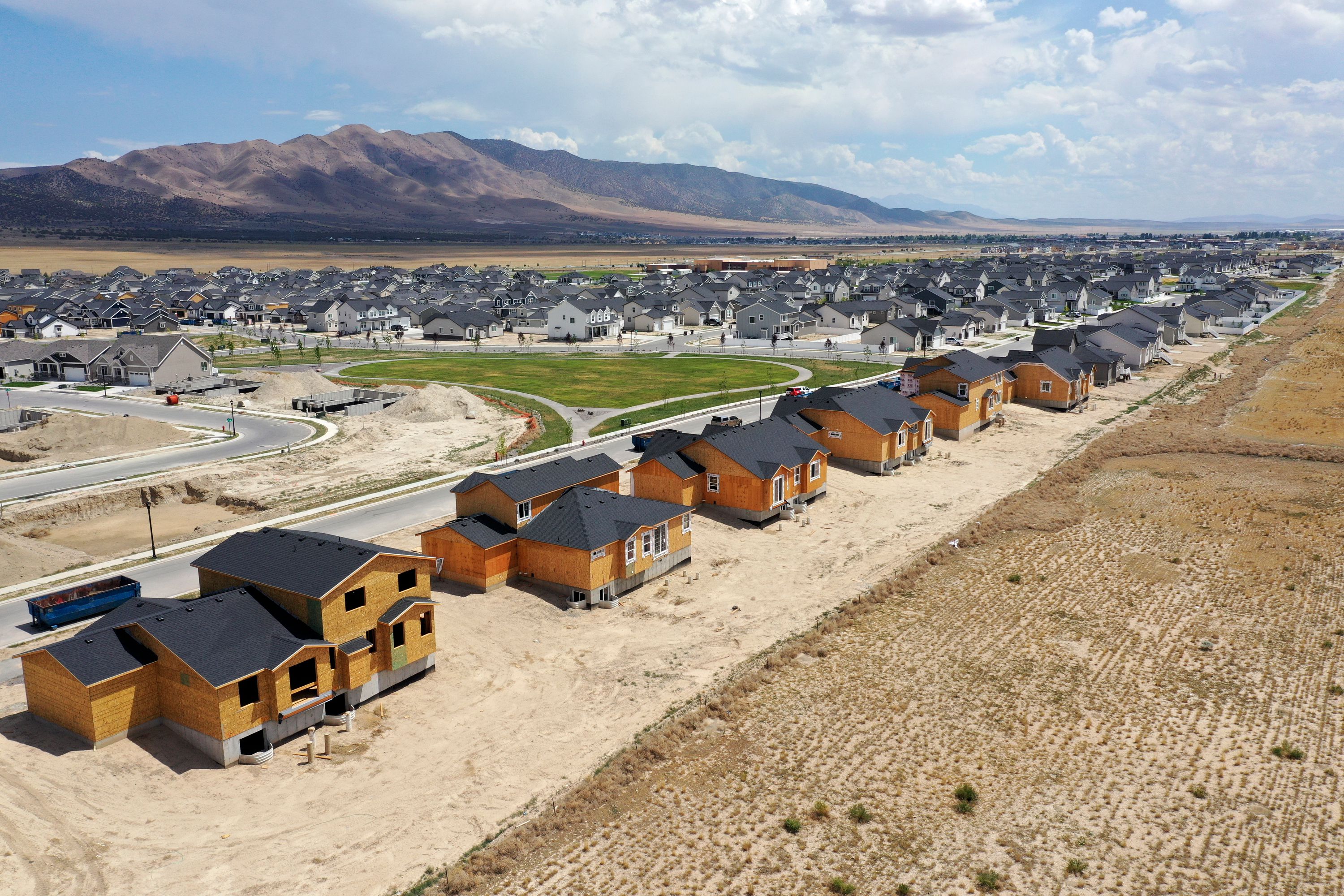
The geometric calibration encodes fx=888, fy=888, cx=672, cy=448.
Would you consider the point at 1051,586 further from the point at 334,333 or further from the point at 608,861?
the point at 334,333

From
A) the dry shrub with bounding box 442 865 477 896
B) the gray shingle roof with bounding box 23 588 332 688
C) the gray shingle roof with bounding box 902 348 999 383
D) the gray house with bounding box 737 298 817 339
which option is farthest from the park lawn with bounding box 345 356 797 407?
the dry shrub with bounding box 442 865 477 896

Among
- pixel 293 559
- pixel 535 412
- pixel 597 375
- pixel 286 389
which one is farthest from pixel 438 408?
pixel 293 559

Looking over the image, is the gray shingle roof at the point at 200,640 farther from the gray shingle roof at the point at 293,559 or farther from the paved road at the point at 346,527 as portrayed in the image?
the paved road at the point at 346,527

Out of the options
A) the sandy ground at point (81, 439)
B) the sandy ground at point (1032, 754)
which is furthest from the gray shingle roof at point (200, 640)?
the sandy ground at point (81, 439)

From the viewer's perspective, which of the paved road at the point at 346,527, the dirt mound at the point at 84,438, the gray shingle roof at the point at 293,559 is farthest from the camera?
the dirt mound at the point at 84,438

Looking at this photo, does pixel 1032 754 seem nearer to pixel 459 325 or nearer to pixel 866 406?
pixel 866 406
